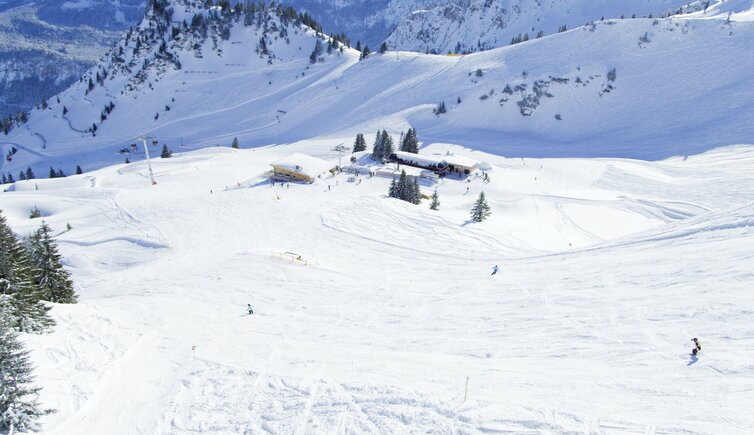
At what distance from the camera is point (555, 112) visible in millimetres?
Answer: 79812

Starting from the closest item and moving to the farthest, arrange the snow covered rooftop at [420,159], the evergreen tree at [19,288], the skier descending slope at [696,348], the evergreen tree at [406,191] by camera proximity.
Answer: the skier descending slope at [696,348], the evergreen tree at [19,288], the evergreen tree at [406,191], the snow covered rooftop at [420,159]

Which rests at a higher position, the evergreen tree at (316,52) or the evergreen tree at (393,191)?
the evergreen tree at (316,52)

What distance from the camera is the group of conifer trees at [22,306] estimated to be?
1267 centimetres

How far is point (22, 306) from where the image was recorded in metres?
18.3

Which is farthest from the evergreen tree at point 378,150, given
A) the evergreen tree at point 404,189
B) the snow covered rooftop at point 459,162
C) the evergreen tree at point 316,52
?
the evergreen tree at point 316,52

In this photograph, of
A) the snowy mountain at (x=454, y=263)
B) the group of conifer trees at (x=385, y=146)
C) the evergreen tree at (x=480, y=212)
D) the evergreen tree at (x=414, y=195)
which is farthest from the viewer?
the group of conifer trees at (x=385, y=146)

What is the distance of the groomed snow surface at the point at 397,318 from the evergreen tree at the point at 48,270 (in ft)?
7.91

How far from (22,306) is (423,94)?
83039 millimetres

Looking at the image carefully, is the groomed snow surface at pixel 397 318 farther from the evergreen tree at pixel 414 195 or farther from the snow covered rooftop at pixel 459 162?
the snow covered rooftop at pixel 459 162

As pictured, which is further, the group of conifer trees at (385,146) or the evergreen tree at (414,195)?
the group of conifer trees at (385,146)

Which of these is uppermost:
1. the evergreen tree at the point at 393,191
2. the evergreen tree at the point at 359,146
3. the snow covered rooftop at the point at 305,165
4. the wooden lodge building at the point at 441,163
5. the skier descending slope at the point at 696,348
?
the evergreen tree at the point at 359,146

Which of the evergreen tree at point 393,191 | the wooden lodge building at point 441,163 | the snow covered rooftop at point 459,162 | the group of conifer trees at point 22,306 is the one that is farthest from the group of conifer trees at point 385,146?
the group of conifer trees at point 22,306

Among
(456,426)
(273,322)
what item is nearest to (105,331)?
(273,322)

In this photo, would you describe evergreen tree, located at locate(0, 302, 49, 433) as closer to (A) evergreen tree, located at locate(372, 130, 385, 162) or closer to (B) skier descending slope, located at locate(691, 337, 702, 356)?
(B) skier descending slope, located at locate(691, 337, 702, 356)
